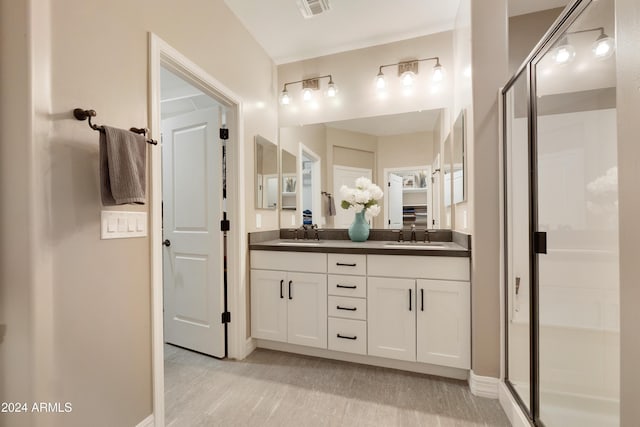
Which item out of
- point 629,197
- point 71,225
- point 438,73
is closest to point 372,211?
point 438,73

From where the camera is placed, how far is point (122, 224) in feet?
4.21

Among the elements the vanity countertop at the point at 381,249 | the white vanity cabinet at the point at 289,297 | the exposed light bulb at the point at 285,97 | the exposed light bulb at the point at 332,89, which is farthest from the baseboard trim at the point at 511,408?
the exposed light bulb at the point at 285,97

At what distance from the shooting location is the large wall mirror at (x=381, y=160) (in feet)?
8.26

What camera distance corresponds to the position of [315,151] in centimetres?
283

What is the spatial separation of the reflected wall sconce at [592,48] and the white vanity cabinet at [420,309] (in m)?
1.22

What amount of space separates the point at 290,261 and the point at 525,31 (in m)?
2.88

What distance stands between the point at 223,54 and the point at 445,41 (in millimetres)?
1882

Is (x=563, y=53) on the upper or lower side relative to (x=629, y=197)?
upper

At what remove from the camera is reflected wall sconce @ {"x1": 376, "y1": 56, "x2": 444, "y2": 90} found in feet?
7.73

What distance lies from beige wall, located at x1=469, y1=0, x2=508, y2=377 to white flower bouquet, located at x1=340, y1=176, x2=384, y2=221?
0.91 m

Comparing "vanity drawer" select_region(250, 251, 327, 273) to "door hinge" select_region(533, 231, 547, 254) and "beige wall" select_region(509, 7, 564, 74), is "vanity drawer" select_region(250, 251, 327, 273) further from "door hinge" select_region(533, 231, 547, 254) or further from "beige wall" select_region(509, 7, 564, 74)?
"beige wall" select_region(509, 7, 564, 74)

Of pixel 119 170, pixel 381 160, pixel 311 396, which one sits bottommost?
pixel 311 396

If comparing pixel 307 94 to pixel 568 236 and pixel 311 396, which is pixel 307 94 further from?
pixel 311 396

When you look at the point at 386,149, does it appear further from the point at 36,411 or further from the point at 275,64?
the point at 36,411
